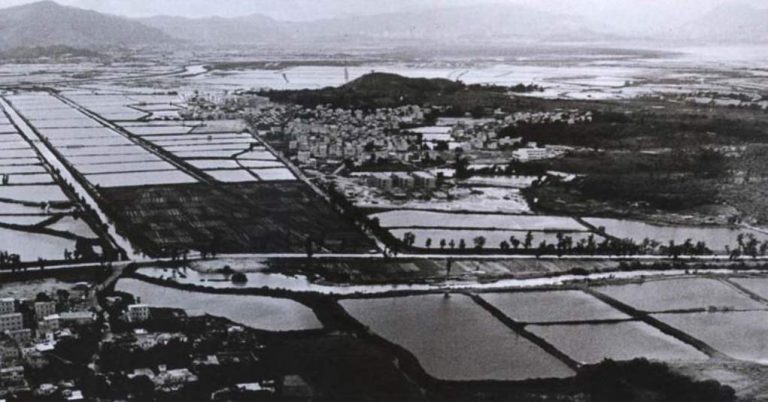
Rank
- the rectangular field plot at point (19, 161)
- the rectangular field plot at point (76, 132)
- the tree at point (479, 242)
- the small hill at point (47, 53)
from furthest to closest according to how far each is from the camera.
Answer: the small hill at point (47, 53) < the rectangular field plot at point (76, 132) < the rectangular field plot at point (19, 161) < the tree at point (479, 242)

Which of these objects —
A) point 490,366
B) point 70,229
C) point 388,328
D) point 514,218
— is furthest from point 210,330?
point 514,218

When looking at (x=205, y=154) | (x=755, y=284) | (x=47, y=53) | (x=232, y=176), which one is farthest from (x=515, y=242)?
(x=47, y=53)

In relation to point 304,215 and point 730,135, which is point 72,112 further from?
point 730,135

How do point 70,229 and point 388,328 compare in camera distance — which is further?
point 70,229

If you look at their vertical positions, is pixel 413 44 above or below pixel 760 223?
above

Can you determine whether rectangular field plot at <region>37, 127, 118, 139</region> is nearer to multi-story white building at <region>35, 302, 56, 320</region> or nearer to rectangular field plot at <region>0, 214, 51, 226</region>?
rectangular field plot at <region>0, 214, 51, 226</region>

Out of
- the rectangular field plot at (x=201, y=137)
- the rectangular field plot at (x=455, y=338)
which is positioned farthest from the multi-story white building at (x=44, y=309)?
the rectangular field plot at (x=201, y=137)

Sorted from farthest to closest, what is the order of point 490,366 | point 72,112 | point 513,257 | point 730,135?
point 72,112, point 730,135, point 513,257, point 490,366

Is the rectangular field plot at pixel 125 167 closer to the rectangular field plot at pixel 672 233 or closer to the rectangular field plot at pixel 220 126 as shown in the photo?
the rectangular field plot at pixel 220 126
